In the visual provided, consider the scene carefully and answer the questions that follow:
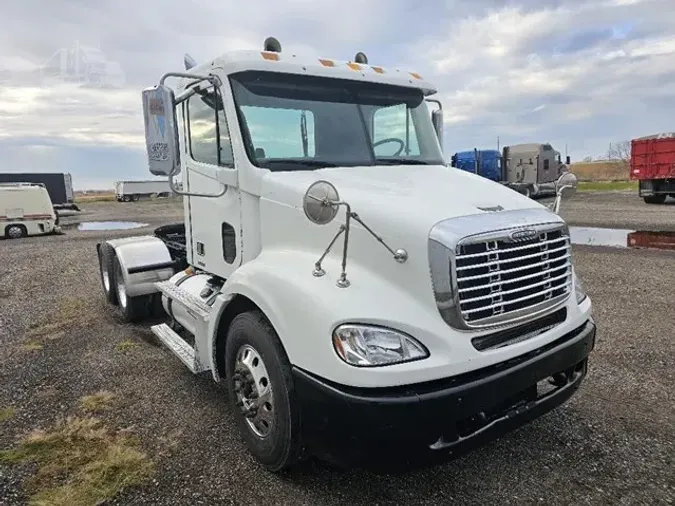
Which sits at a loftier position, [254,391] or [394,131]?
[394,131]

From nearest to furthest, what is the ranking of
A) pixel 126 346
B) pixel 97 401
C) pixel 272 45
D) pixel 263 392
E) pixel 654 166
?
pixel 263 392
pixel 272 45
pixel 97 401
pixel 126 346
pixel 654 166

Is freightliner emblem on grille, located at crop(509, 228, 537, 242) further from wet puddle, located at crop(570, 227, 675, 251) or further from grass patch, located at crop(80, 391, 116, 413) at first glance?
wet puddle, located at crop(570, 227, 675, 251)

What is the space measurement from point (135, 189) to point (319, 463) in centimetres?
5068

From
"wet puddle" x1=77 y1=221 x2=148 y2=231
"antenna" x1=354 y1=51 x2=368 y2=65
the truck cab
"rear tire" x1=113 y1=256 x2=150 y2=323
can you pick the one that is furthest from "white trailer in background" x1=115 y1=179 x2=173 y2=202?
"antenna" x1=354 y1=51 x2=368 y2=65

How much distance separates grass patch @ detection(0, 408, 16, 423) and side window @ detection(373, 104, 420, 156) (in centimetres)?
351

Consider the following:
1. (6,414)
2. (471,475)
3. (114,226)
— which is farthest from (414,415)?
(114,226)

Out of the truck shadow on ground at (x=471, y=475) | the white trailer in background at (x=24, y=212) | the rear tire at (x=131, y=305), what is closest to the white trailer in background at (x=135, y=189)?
the white trailer in background at (x=24, y=212)

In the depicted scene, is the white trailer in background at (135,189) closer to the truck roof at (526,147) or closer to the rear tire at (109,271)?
the truck roof at (526,147)

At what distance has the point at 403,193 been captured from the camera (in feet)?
10.3

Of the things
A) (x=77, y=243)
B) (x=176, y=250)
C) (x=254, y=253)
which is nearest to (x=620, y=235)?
(x=176, y=250)

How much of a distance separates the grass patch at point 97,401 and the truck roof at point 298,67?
274 centimetres

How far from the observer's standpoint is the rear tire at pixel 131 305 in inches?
246

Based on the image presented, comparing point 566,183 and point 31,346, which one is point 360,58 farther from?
point 31,346

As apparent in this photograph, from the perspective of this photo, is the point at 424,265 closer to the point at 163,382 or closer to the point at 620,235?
the point at 163,382
